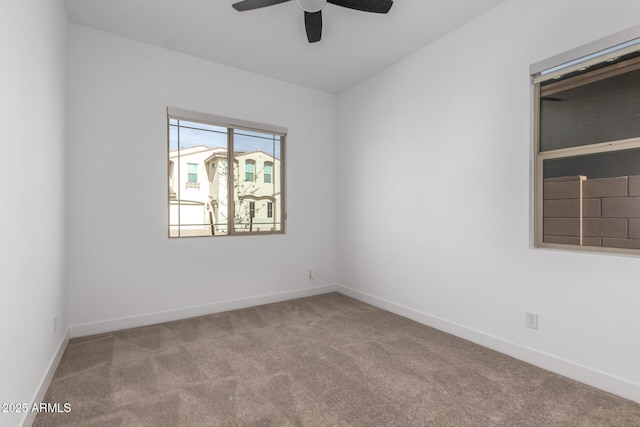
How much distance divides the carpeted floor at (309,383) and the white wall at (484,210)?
26cm

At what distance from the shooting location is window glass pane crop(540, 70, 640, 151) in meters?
2.14

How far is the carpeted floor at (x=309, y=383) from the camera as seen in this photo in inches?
71.4

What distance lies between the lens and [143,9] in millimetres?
2738

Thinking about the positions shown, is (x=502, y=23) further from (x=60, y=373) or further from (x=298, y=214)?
(x=60, y=373)

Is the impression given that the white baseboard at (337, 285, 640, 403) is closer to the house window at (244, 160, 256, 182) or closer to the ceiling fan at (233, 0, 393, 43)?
the house window at (244, 160, 256, 182)

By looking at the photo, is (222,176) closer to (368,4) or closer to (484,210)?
(368,4)

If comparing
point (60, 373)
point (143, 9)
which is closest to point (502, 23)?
point (143, 9)

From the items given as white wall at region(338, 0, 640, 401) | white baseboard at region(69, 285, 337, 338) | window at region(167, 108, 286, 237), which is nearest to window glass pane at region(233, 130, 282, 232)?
window at region(167, 108, 286, 237)

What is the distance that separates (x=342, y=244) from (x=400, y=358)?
7.15ft

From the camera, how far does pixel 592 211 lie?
2328 millimetres

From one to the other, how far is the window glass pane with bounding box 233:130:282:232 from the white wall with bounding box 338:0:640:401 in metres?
1.16

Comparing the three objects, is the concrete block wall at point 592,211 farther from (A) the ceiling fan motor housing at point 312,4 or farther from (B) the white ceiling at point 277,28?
(A) the ceiling fan motor housing at point 312,4

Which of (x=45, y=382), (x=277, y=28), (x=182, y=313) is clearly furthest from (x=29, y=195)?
(x=277, y=28)

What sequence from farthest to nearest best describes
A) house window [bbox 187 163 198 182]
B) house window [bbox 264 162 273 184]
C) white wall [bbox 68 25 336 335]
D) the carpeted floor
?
house window [bbox 264 162 273 184] < house window [bbox 187 163 198 182] < white wall [bbox 68 25 336 335] < the carpeted floor
